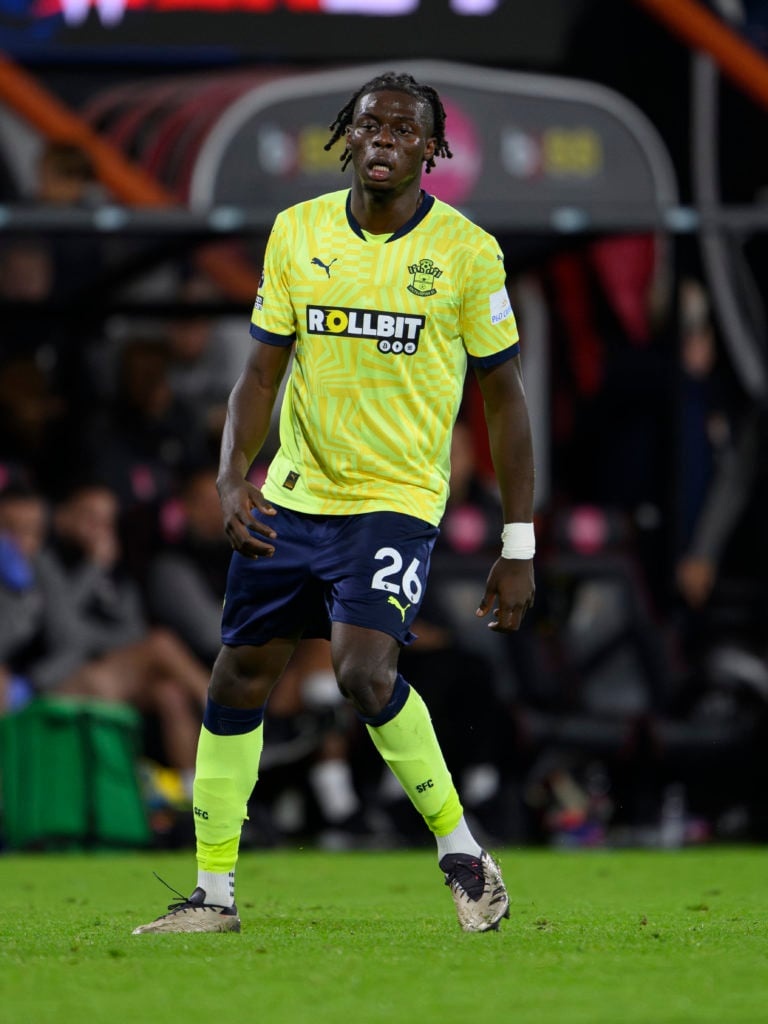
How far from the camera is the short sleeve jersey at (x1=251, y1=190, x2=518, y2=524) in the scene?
568 centimetres

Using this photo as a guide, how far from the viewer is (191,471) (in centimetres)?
1287

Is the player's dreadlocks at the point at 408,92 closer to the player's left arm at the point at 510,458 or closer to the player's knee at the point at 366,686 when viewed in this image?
the player's left arm at the point at 510,458

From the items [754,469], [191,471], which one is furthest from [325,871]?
[754,469]

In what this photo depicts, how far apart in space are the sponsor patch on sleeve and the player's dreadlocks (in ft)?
1.40

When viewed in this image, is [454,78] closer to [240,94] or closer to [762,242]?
[240,94]

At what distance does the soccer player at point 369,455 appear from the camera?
5.64 metres

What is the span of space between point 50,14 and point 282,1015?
9097 millimetres

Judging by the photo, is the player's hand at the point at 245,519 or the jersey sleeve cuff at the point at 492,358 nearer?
the player's hand at the point at 245,519

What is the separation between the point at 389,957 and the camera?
5160 mm

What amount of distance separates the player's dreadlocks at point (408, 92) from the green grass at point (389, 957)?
2086 millimetres

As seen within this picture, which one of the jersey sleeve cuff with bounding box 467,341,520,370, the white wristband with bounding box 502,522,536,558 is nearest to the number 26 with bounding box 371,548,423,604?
the white wristband with bounding box 502,522,536,558

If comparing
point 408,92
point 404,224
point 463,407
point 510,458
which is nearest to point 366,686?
point 510,458

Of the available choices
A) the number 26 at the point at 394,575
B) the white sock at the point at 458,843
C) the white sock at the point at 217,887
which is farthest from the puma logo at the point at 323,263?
the white sock at the point at 217,887

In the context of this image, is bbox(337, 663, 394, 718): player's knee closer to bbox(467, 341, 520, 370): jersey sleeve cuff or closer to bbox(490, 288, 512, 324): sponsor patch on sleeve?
bbox(467, 341, 520, 370): jersey sleeve cuff
